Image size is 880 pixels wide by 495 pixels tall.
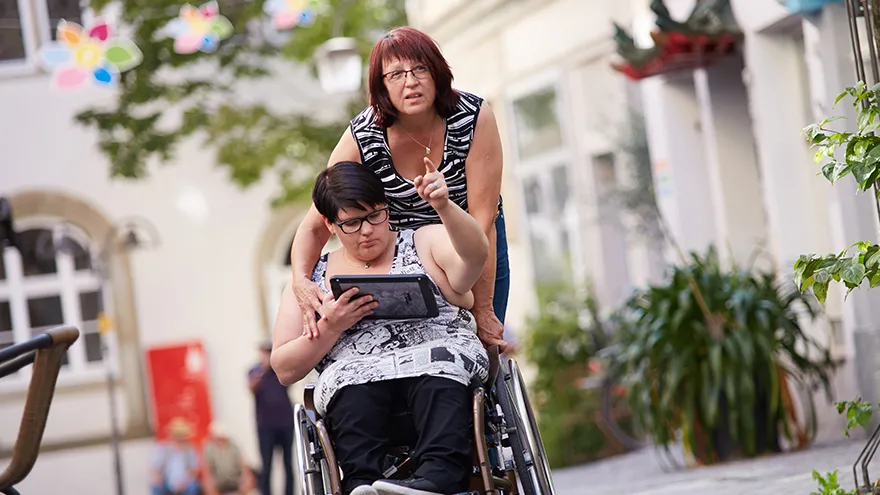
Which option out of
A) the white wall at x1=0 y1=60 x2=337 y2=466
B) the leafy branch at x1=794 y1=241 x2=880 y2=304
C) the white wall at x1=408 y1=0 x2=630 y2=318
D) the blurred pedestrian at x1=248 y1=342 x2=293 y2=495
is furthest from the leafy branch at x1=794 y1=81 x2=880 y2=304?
the white wall at x1=0 y1=60 x2=337 y2=466

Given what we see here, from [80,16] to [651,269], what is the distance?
1097 cm

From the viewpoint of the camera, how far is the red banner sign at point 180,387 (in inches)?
763

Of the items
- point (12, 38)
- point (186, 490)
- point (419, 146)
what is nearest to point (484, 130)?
point (419, 146)

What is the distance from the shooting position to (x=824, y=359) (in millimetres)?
8070

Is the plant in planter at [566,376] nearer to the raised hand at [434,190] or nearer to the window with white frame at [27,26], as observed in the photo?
the raised hand at [434,190]

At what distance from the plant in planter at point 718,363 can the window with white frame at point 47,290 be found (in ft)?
43.8

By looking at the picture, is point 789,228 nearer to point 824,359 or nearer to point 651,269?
point 824,359

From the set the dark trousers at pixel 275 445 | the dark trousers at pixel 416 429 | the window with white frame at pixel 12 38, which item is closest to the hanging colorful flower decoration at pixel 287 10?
the dark trousers at pixel 275 445

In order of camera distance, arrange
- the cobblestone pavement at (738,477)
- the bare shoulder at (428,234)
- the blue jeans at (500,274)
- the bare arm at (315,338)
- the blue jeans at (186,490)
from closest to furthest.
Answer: the bare arm at (315,338) → the bare shoulder at (428,234) → the blue jeans at (500,274) → the cobblestone pavement at (738,477) → the blue jeans at (186,490)

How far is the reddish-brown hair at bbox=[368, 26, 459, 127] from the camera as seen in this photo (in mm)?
3920

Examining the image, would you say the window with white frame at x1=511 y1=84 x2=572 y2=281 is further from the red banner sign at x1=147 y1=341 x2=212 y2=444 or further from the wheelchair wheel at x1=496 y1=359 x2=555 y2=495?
the wheelchair wheel at x1=496 y1=359 x2=555 y2=495

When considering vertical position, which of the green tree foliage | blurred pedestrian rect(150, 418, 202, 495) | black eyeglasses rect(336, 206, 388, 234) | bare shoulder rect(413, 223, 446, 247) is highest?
the green tree foliage

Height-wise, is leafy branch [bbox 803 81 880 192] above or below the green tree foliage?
below

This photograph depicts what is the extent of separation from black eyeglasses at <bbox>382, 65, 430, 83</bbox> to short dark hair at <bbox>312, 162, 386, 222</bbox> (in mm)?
263
